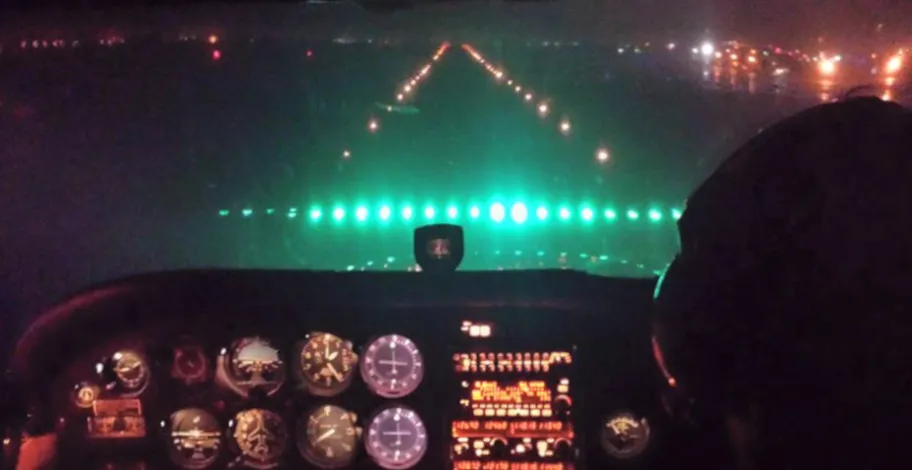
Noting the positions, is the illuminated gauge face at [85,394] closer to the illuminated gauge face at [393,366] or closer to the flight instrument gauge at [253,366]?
the flight instrument gauge at [253,366]

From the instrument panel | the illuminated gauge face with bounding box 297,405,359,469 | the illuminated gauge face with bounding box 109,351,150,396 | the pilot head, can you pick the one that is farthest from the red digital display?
the pilot head

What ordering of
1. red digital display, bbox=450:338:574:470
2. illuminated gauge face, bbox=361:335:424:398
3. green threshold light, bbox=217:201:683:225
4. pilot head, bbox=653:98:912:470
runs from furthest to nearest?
green threshold light, bbox=217:201:683:225
illuminated gauge face, bbox=361:335:424:398
red digital display, bbox=450:338:574:470
pilot head, bbox=653:98:912:470

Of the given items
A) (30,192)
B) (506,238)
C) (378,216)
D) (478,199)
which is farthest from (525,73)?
(30,192)

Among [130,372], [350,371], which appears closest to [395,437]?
[350,371]

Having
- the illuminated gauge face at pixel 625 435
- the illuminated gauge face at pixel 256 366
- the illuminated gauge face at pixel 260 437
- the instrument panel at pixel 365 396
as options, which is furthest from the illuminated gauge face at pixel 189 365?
the illuminated gauge face at pixel 625 435

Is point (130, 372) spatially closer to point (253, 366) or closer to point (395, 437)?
point (253, 366)

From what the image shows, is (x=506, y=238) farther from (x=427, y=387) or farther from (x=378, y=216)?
(x=427, y=387)

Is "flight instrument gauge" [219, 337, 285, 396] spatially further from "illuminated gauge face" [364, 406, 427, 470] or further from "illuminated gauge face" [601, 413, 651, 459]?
"illuminated gauge face" [601, 413, 651, 459]
